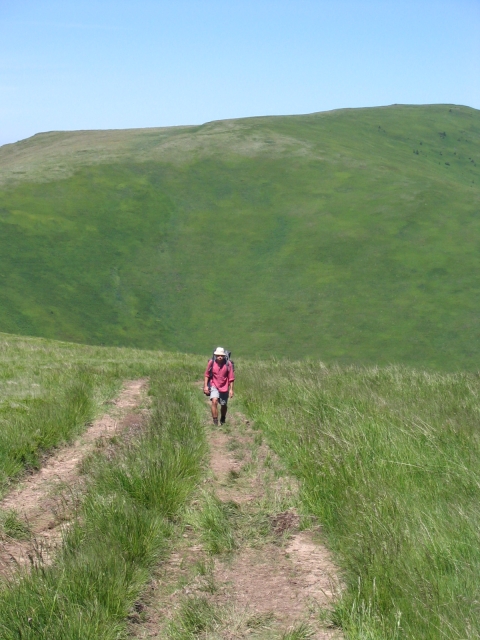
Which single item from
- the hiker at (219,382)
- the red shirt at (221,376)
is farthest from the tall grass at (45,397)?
the red shirt at (221,376)

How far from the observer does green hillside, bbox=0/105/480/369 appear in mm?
76125

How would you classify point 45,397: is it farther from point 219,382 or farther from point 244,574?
point 244,574

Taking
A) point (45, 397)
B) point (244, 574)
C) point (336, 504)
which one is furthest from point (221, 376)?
point (244, 574)

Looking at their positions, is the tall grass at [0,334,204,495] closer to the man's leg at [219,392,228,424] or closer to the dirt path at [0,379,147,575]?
the dirt path at [0,379,147,575]

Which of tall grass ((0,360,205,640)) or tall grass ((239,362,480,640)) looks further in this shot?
tall grass ((0,360,205,640))

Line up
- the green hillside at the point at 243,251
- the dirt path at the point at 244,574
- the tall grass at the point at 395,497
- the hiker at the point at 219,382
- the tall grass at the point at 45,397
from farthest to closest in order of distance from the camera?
1. the green hillside at the point at 243,251
2. the hiker at the point at 219,382
3. the tall grass at the point at 45,397
4. the dirt path at the point at 244,574
5. the tall grass at the point at 395,497

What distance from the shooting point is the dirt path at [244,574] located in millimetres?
4711

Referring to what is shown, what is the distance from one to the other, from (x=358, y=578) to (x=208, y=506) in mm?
2454

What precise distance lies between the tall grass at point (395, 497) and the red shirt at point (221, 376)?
165cm

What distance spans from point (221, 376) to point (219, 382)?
14cm

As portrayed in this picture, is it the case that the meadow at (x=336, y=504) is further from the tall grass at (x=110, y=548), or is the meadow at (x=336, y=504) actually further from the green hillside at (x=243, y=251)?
the green hillside at (x=243, y=251)

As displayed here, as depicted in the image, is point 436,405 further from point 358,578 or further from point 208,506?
point 358,578

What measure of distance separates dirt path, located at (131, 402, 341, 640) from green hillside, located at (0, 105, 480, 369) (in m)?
62.7

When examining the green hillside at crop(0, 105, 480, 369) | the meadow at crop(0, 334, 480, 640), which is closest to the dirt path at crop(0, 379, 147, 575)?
the meadow at crop(0, 334, 480, 640)
